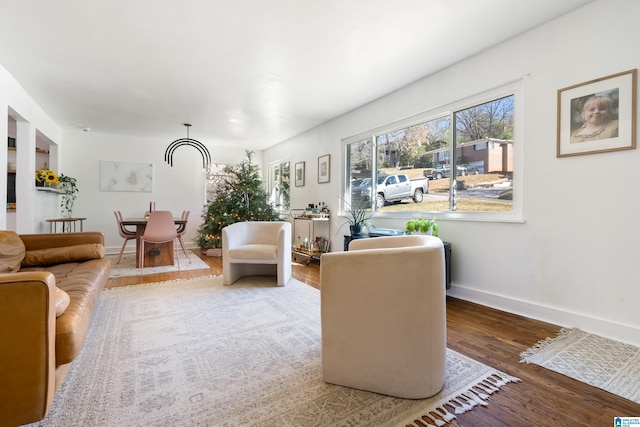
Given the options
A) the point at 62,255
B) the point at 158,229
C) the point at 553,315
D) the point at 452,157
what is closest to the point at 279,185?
the point at 158,229

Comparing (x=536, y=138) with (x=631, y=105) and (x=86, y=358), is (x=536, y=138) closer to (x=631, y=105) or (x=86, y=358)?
(x=631, y=105)

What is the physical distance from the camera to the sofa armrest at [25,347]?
1.14 meters

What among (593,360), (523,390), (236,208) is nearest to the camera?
(523,390)

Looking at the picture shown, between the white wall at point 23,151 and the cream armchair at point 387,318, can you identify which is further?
the white wall at point 23,151

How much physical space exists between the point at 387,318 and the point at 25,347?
1.53 metres

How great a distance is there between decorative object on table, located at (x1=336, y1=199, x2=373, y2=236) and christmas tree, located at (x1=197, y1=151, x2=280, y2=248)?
2.09 meters

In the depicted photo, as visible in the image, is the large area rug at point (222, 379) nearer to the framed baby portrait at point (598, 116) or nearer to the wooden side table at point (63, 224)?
the framed baby portrait at point (598, 116)

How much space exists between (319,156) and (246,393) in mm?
4600

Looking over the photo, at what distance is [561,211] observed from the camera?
2.46m

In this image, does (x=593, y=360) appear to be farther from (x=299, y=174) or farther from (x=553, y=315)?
(x=299, y=174)

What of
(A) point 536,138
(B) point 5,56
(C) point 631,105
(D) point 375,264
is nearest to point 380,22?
(A) point 536,138

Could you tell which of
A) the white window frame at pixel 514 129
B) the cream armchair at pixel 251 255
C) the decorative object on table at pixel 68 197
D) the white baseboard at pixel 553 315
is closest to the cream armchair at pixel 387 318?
the white baseboard at pixel 553 315

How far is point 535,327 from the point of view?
2.43 m

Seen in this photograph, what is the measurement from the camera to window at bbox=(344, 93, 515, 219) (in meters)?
2.93
